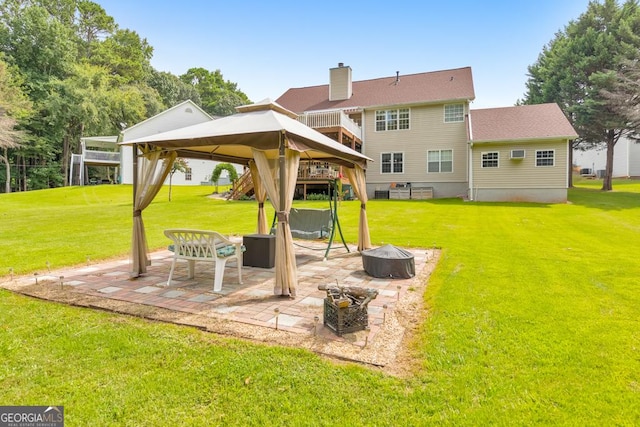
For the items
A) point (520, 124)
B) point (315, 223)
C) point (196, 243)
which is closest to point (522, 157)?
point (520, 124)

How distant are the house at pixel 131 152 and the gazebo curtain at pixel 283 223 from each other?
2028 centimetres

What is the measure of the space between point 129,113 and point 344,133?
22242 mm

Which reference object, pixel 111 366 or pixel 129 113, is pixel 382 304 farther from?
pixel 129 113

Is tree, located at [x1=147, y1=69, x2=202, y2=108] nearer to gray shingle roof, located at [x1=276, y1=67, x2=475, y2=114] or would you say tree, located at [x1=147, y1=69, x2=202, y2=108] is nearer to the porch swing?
gray shingle roof, located at [x1=276, y1=67, x2=475, y2=114]

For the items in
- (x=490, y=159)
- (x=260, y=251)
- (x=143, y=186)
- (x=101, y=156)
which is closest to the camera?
(x=143, y=186)

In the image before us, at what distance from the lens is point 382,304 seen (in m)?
4.33

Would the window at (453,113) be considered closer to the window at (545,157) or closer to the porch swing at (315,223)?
the window at (545,157)

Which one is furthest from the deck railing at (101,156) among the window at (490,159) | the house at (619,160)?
the house at (619,160)

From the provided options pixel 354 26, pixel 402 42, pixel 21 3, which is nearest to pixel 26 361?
pixel 354 26

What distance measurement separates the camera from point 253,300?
440 centimetres

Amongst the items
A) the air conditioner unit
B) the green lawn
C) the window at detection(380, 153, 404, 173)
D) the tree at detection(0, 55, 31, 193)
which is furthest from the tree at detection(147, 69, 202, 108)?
the green lawn

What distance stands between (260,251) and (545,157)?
16107mm

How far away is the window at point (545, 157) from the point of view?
1612 cm

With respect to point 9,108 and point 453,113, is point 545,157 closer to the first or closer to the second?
point 453,113
